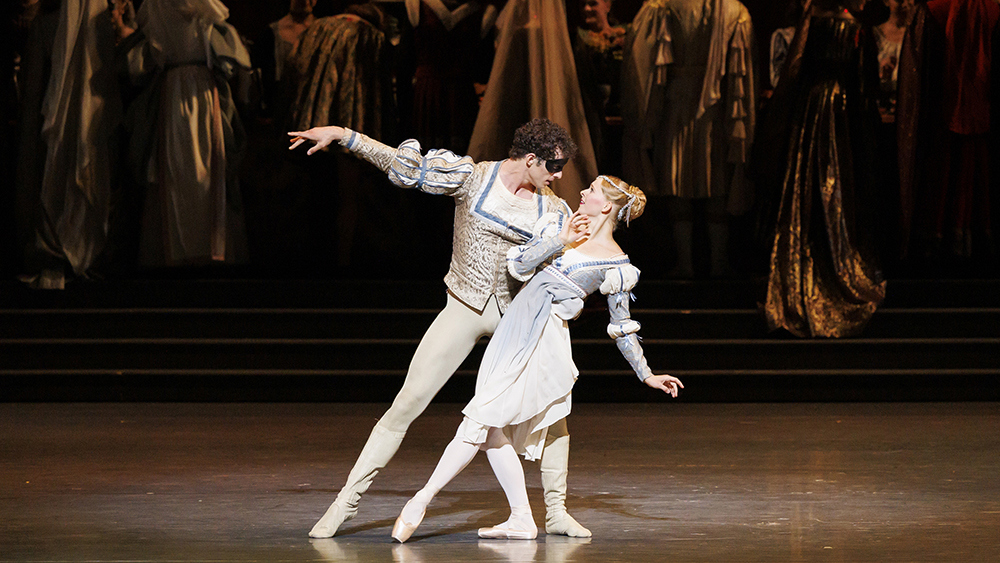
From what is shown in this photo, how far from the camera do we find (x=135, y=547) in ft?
11.0

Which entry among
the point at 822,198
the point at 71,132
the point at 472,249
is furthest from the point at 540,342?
the point at 71,132

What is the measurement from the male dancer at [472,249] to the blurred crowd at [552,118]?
2801mm

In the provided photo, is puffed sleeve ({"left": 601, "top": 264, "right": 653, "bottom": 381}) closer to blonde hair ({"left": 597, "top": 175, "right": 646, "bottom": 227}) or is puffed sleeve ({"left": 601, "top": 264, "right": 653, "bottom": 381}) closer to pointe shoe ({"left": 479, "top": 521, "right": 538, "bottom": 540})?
blonde hair ({"left": 597, "top": 175, "right": 646, "bottom": 227})

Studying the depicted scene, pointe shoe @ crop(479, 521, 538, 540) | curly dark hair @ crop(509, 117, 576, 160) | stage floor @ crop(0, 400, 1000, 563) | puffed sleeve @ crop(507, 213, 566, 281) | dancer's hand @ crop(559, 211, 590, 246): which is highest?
curly dark hair @ crop(509, 117, 576, 160)

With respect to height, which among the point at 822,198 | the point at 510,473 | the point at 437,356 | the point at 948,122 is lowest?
the point at 510,473

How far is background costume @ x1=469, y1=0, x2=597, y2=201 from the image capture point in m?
6.43

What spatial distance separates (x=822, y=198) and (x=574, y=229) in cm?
348

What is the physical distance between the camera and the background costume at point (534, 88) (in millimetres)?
6434

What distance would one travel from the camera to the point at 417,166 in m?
3.64

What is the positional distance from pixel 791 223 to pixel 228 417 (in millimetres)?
3061

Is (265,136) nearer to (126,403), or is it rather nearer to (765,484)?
(126,403)

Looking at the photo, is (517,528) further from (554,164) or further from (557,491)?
(554,164)

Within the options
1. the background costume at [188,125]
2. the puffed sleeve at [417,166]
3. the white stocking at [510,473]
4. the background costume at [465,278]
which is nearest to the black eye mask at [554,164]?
the background costume at [465,278]

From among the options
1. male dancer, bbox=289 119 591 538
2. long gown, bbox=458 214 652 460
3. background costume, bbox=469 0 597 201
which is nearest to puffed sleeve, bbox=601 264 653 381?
long gown, bbox=458 214 652 460
